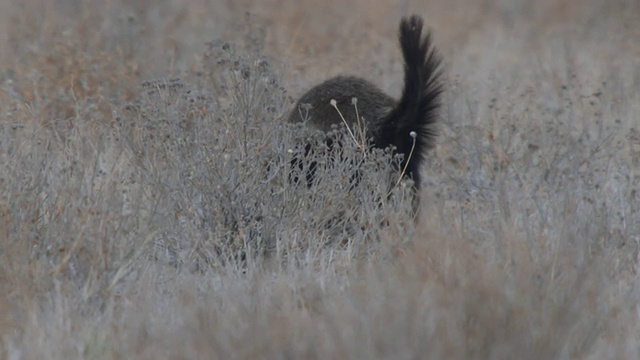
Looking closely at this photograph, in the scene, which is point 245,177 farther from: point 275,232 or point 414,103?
point 414,103

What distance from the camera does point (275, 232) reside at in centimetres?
625

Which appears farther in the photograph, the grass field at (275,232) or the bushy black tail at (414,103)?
the bushy black tail at (414,103)

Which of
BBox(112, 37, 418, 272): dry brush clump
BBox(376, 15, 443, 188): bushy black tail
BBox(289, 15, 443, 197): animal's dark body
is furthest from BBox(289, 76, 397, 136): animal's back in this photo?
BBox(112, 37, 418, 272): dry brush clump

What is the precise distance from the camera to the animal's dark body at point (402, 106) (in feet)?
20.5

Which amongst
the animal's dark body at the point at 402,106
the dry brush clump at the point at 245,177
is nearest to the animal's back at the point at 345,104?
the animal's dark body at the point at 402,106

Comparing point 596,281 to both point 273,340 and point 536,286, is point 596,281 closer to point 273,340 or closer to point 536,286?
point 536,286

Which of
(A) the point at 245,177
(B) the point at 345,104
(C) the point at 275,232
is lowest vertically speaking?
(C) the point at 275,232

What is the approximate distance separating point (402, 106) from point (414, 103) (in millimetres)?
95

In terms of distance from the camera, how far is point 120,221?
5410 mm

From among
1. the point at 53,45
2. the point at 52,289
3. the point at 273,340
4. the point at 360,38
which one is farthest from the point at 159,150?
the point at 360,38

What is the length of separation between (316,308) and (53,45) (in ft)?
20.5

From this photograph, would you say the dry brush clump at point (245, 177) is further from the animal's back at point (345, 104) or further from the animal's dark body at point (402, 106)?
the animal's back at point (345, 104)

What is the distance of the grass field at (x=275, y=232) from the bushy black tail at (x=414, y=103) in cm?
27

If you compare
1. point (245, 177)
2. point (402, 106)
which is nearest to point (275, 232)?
point (245, 177)
